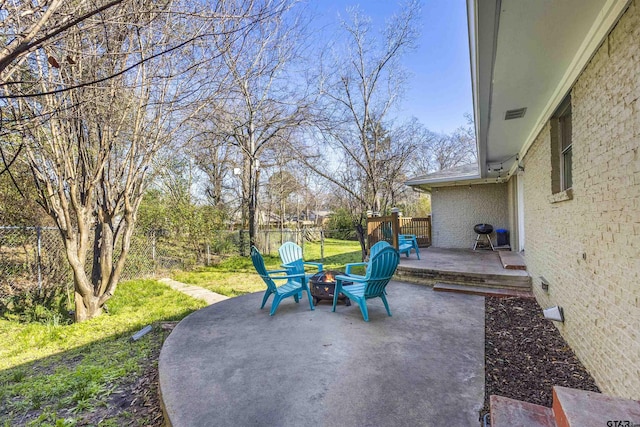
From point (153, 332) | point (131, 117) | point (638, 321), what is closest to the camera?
point (638, 321)

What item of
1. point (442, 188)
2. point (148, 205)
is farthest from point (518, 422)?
point (442, 188)

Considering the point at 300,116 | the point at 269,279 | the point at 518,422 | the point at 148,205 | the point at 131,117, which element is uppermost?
the point at 300,116

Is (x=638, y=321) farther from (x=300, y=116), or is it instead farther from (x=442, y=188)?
(x=300, y=116)

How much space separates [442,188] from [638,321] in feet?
29.3

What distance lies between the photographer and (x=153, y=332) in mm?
3998

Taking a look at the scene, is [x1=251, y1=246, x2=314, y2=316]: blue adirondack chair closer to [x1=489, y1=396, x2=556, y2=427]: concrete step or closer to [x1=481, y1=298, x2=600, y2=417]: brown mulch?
[x1=481, y1=298, x2=600, y2=417]: brown mulch

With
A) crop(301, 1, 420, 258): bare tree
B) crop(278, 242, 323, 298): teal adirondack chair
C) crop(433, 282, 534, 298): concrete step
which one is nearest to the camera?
crop(433, 282, 534, 298): concrete step

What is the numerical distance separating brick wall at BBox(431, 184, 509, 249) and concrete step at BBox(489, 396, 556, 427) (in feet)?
29.4

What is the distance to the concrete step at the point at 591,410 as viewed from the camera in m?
1.32

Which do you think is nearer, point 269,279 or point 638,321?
point 638,321

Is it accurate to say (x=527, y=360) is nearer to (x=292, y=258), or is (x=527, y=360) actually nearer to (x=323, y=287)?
(x=323, y=287)

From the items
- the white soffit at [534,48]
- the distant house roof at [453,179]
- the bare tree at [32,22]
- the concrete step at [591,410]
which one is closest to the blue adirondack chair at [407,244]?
the distant house roof at [453,179]

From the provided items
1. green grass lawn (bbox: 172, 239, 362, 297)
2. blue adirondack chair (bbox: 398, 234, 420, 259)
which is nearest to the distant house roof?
blue adirondack chair (bbox: 398, 234, 420, 259)

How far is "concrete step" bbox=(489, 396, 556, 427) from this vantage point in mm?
1552
